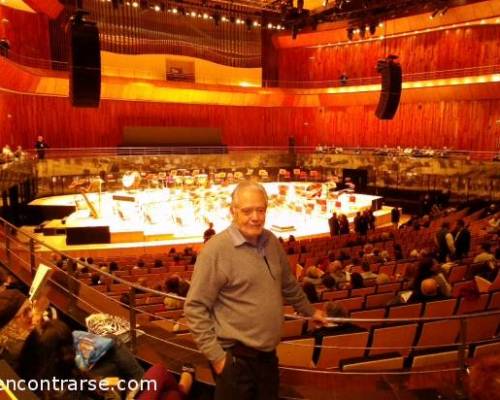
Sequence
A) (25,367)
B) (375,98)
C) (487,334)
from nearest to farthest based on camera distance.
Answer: (25,367) → (487,334) → (375,98)

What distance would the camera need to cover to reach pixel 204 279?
2.18 metres

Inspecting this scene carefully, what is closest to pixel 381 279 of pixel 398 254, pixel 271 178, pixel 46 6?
pixel 398 254

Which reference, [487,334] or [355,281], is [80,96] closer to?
[355,281]

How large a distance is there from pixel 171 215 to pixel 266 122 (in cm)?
1396

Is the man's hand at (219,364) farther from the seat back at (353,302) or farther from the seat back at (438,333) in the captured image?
the seat back at (353,302)

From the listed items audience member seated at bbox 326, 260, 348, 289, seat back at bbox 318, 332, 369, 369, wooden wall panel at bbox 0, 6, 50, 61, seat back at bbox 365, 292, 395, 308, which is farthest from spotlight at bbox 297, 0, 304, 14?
seat back at bbox 318, 332, 369, 369

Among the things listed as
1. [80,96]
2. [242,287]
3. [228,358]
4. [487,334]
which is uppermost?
[80,96]

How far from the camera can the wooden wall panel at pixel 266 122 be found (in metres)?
19.2

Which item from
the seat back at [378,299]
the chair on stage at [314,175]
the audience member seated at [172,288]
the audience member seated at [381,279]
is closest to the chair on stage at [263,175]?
the chair on stage at [314,175]

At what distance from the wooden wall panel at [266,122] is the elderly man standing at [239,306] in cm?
1711

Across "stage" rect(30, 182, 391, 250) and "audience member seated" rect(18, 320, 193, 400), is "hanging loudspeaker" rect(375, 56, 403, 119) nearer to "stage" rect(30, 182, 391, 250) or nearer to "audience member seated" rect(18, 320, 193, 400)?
"stage" rect(30, 182, 391, 250)

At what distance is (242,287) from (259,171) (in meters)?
A: 18.7

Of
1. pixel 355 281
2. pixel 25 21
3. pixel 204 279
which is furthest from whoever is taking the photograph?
pixel 25 21

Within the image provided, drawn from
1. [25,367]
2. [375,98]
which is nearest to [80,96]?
[25,367]
